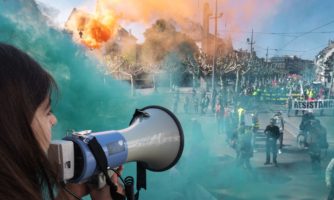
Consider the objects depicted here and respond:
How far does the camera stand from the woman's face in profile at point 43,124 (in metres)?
0.69

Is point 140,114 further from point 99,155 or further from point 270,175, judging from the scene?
point 270,175

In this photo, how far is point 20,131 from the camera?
0.66 meters

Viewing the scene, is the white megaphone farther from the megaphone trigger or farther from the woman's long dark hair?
the woman's long dark hair

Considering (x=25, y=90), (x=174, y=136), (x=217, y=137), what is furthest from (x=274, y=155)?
(x=25, y=90)

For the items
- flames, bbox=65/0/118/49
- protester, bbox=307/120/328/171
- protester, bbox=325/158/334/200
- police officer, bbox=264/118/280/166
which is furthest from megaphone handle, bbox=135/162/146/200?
flames, bbox=65/0/118/49

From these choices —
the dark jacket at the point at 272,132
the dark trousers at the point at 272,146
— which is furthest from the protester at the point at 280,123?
the dark trousers at the point at 272,146

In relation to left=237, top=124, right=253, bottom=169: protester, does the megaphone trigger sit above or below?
above

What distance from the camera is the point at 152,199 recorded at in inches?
206

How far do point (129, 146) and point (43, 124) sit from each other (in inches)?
14.8

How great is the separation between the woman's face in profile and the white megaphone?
84 mm

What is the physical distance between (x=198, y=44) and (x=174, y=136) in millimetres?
8640

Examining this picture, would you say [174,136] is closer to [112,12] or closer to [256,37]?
[256,37]

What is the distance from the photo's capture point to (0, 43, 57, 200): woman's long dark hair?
623 millimetres

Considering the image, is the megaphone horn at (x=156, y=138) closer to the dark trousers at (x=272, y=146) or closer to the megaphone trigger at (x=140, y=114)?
the megaphone trigger at (x=140, y=114)
